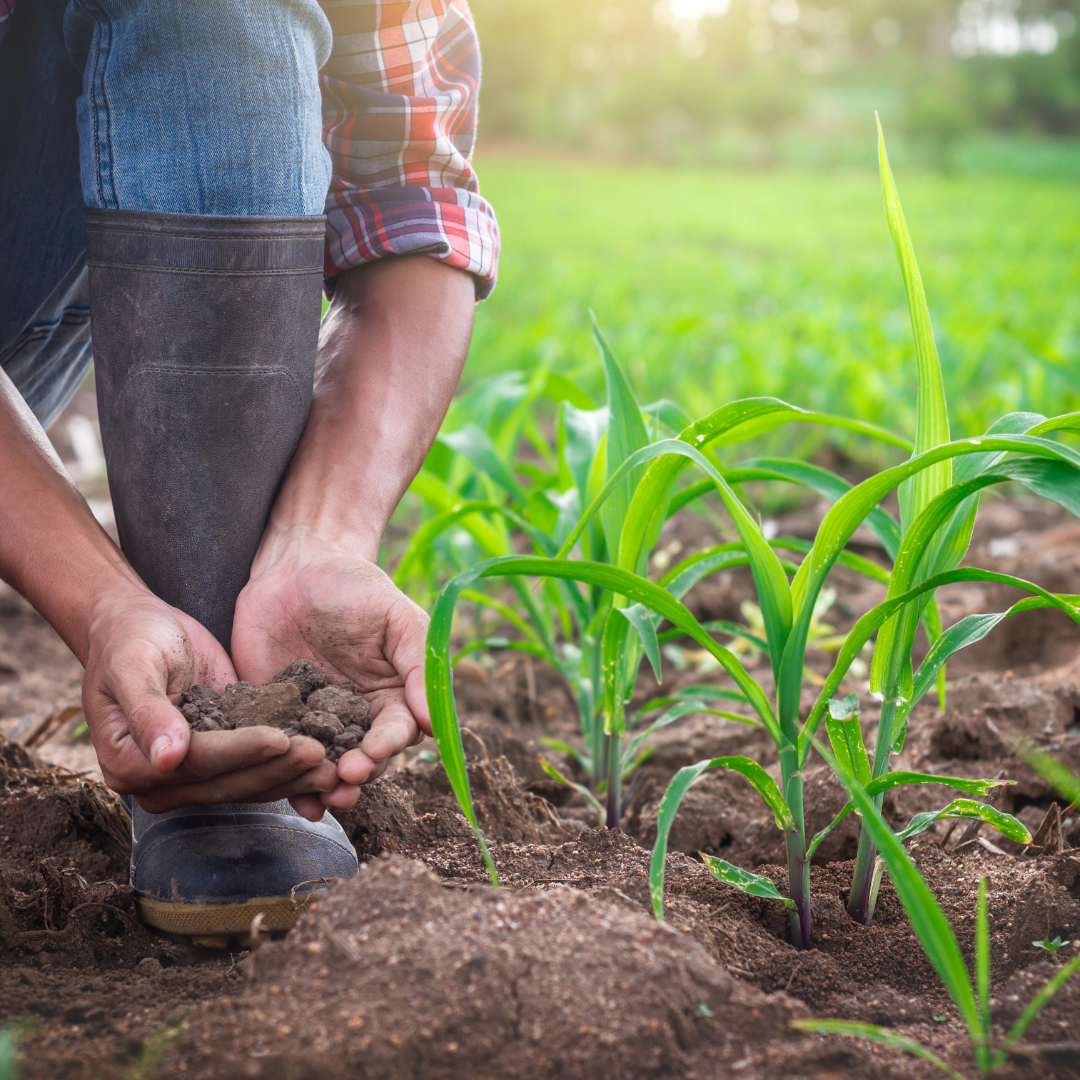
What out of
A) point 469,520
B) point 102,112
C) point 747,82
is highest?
point 747,82

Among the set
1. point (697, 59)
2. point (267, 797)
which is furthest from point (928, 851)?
point (697, 59)

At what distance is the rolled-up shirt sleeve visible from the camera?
1.21m

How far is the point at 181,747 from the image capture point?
0.75 metres

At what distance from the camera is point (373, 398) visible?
115cm

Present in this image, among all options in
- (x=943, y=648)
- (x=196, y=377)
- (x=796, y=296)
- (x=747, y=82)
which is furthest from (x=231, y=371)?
(x=747, y=82)

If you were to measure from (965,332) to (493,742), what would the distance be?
275cm

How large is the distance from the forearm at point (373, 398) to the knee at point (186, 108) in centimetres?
22

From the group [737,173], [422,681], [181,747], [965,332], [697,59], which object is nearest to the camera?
[181,747]

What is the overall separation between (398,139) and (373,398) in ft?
1.19

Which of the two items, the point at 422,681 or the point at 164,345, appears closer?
the point at 422,681

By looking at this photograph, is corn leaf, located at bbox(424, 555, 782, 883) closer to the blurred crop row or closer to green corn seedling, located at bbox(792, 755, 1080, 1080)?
green corn seedling, located at bbox(792, 755, 1080, 1080)

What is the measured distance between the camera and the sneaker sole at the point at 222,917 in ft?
2.81

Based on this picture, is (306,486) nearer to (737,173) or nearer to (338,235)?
(338,235)

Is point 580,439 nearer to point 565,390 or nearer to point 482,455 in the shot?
point 482,455
